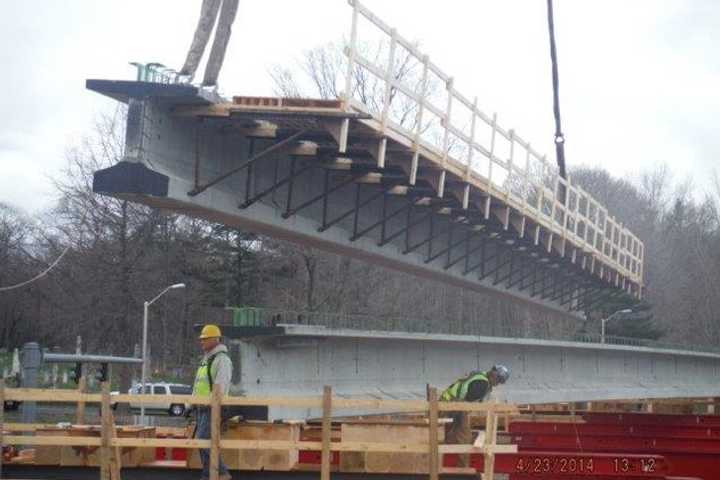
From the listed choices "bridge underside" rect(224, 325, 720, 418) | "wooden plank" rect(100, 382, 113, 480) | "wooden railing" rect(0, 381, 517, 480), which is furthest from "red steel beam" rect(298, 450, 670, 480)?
"wooden plank" rect(100, 382, 113, 480)

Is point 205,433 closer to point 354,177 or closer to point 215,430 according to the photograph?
point 215,430

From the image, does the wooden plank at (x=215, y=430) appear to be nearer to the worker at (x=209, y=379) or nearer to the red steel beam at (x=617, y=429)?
the worker at (x=209, y=379)

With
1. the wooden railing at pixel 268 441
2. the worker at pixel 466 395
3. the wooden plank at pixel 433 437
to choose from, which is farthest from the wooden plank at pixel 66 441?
the worker at pixel 466 395

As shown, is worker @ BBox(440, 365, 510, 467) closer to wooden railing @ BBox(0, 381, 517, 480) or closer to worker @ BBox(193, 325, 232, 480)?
wooden railing @ BBox(0, 381, 517, 480)

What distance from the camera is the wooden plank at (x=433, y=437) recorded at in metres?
12.0

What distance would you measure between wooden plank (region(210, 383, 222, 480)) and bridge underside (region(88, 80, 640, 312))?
4.25 m

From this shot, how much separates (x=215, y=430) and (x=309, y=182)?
8.78 metres

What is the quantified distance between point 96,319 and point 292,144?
4624 centimetres

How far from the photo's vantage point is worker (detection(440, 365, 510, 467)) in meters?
15.0

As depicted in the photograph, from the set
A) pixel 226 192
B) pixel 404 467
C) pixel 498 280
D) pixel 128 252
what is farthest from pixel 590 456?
pixel 128 252

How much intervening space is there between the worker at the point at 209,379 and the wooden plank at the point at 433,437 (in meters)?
2.23

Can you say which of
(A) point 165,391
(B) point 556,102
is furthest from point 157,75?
(A) point 165,391

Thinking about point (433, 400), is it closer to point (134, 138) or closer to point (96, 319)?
point (134, 138)

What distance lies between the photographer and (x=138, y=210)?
62.8 meters
